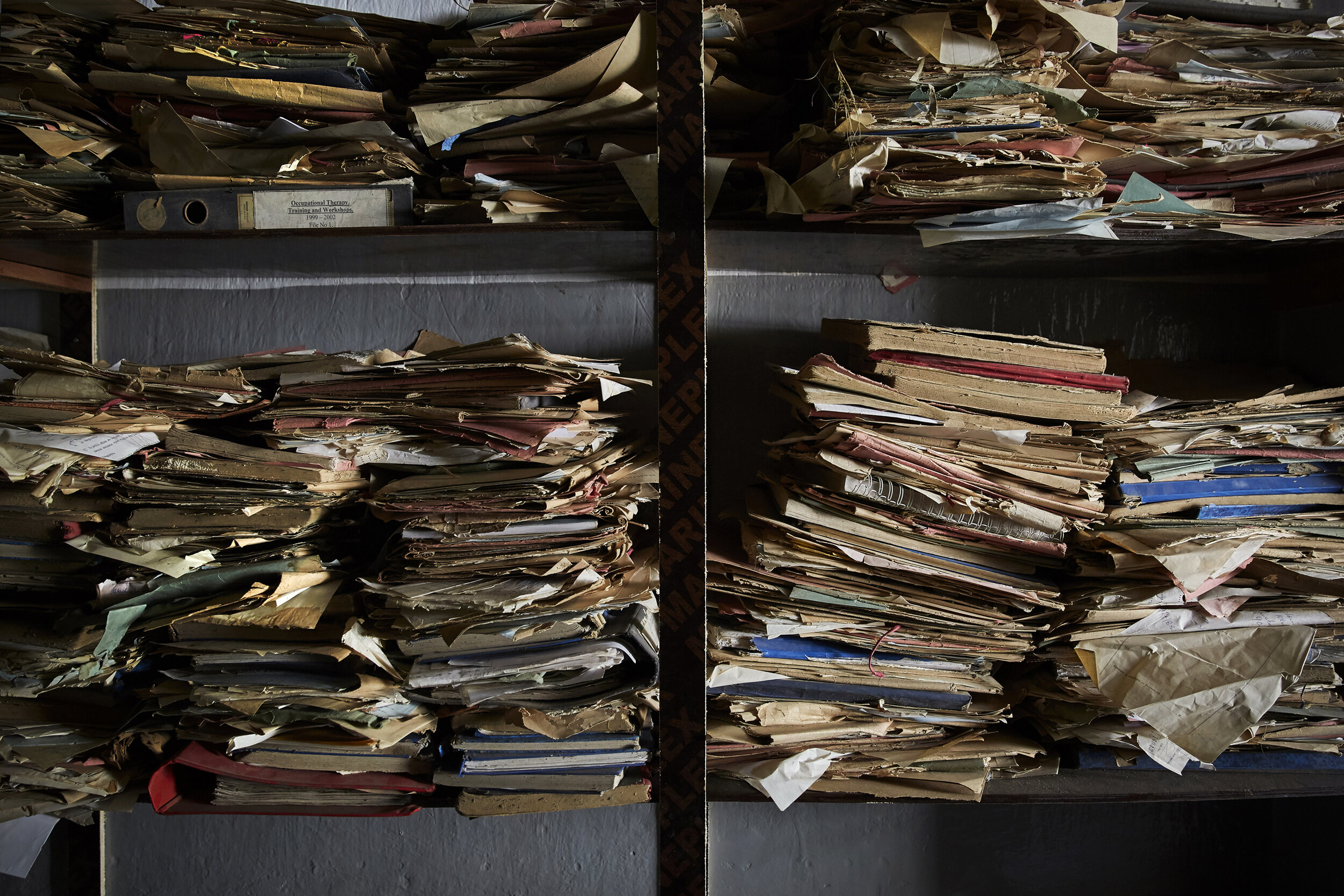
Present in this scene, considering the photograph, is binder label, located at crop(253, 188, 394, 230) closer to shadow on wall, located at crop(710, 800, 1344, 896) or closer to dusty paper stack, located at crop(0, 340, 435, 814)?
dusty paper stack, located at crop(0, 340, 435, 814)

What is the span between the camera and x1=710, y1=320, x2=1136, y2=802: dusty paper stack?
121 centimetres

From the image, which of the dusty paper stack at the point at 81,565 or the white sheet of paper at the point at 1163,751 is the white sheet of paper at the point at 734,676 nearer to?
the white sheet of paper at the point at 1163,751

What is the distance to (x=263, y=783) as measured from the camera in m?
1.27

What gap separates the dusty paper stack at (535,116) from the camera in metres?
1.19

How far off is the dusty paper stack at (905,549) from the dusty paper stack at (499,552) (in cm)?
20

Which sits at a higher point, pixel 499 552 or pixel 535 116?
pixel 535 116

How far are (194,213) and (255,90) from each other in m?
0.22

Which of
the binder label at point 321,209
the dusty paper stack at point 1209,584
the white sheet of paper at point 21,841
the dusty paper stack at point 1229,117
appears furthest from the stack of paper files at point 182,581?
the dusty paper stack at point 1229,117

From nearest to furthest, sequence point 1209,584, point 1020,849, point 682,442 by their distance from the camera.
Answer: point 682,442
point 1209,584
point 1020,849

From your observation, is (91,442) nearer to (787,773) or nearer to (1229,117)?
(787,773)

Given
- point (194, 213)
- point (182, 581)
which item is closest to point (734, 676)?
point (182, 581)

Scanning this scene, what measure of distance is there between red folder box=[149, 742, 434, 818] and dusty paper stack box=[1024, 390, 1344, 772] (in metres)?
1.12

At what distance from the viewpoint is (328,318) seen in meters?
1.58

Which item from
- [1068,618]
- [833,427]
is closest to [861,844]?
[1068,618]
